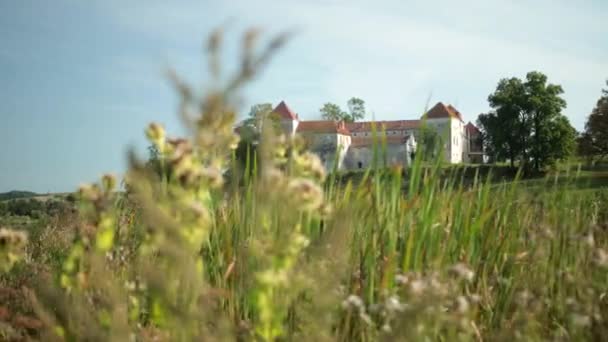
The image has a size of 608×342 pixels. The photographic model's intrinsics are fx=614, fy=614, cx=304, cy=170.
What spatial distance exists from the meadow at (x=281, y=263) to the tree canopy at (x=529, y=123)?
45842 millimetres

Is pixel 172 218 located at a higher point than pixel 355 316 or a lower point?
higher

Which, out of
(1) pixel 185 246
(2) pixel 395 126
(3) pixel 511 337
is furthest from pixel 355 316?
(2) pixel 395 126

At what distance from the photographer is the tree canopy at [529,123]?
48.3m

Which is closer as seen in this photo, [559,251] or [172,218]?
[172,218]

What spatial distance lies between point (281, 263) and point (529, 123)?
169ft

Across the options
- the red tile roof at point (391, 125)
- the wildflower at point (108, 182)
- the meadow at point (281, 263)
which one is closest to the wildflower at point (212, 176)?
the meadow at point (281, 263)

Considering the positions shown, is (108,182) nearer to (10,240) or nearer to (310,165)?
(10,240)

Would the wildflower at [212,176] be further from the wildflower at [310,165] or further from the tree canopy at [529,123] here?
the tree canopy at [529,123]

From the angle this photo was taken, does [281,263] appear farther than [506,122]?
No

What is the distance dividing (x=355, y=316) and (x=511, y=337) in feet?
2.42

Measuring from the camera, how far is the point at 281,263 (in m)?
1.69

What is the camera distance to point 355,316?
2875 millimetres

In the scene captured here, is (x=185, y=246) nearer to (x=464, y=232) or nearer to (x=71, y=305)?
(x=71, y=305)

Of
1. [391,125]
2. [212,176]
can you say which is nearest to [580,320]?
[212,176]
